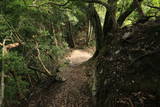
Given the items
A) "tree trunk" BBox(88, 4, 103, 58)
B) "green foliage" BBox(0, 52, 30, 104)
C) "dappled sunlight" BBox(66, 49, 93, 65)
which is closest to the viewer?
"green foliage" BBox(0, 52, 30, 104)

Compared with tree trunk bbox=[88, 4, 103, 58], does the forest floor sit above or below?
below

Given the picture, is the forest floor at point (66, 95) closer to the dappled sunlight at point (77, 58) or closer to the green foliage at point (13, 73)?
the green foliage at point (13, 73)

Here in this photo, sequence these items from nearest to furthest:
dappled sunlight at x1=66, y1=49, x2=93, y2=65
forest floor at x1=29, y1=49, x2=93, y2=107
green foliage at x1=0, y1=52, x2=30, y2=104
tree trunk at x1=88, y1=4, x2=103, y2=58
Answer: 1. green foliage at x1=0, y1=52, x2=30, y2=104
2. forest floor at x1=29, y1=49, x2=93, y2=107
3. tree trunk at x1=88, y1=4, x2=103, y2=58
4. dappled sunlight at x1=66, y1=49, x2=93, y2=65

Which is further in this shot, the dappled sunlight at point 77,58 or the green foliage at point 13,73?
the dappled sunlight at point 77,58

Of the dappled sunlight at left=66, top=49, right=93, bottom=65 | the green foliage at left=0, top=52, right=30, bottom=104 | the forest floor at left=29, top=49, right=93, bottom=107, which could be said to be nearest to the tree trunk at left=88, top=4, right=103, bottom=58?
the forest floor at left=29, top=49, right=93, bottom=107

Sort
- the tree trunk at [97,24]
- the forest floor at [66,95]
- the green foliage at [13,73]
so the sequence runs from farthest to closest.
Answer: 1. the tree trunk at [97,24]
2. the forest floor at [66,95]
3. the green foliage at [13,73]

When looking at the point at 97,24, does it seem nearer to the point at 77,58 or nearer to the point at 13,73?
the point at 77,58

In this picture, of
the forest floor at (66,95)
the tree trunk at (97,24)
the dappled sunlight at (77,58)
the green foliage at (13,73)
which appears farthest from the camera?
the dappled sunlight at (77,58)

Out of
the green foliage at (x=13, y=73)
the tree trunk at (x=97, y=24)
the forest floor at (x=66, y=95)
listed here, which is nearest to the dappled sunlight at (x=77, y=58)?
the tree trunk at (x=97, y=24)

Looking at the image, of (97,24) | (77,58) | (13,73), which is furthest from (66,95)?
(77,58)

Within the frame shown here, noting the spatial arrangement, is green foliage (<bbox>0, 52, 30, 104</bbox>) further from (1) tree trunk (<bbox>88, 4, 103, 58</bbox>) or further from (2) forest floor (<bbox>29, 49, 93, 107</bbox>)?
(1) tree trunk (<bbox>88, 4, 103, 58</bbox>)

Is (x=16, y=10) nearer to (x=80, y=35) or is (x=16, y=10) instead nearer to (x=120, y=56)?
(x=120, y=56)

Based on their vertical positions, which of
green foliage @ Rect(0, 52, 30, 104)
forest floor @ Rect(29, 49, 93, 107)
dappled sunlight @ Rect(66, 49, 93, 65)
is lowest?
forest floor @ Rect(29, 49, 93, 107)

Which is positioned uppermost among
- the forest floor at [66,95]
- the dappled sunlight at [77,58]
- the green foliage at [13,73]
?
the dappled sunlight at [77,58]
